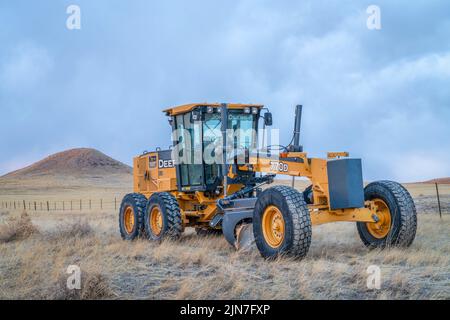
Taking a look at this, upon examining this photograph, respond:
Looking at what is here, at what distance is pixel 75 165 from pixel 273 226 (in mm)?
118141

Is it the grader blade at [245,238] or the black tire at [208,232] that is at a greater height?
the grader blade at [245,238]

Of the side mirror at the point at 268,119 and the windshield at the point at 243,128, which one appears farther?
the side mirror at the point at 268,119

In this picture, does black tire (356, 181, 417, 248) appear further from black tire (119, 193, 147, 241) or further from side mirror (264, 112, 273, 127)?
black tire (119, 193, 147, 241)

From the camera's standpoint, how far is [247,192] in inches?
532

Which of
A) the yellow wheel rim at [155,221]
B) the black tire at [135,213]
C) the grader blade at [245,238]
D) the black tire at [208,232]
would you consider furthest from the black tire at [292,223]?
the black tire at [135,213]

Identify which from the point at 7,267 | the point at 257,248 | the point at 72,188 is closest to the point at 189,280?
the point at 257,248

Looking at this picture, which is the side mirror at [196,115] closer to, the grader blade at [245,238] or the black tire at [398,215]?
the grader blade at [245,238]

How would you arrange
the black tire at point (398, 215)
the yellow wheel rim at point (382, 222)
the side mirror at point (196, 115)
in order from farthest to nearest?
the side mirror at point (196, 115) → the yellow wheel rim at point (382, 222) → the black tire at point (398, 215)

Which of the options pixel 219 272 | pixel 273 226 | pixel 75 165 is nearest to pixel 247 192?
pixel 273 226

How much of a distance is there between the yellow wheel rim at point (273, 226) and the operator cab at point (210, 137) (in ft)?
10.2

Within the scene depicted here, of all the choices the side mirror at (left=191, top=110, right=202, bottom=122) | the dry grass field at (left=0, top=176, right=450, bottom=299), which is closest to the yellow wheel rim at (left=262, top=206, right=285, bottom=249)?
the dry grass field at (left=0, top=176, right=450, bottom=299)

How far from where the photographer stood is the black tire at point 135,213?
51.8ft

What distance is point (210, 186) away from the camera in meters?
14.2
